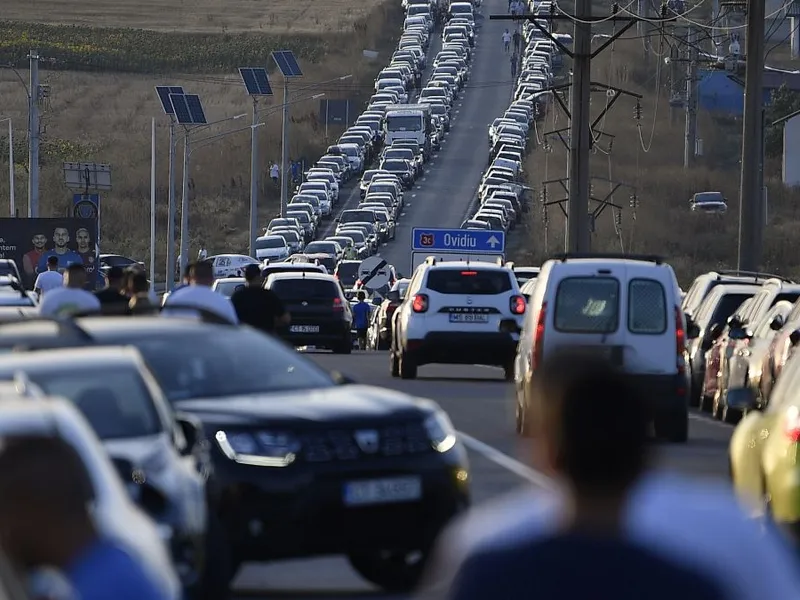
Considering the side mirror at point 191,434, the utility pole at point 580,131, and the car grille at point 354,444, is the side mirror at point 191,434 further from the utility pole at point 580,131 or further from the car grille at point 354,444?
the utility pole at point 580,131

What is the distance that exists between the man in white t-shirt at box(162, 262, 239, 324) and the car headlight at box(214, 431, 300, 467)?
17.0ft

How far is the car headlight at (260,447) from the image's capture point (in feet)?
36.0

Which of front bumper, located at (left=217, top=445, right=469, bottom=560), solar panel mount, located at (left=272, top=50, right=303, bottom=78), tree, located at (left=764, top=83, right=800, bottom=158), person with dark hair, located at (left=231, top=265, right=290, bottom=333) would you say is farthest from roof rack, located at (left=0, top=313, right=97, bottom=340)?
tree, located at (left=764, top=83, right=800, bottom=158)

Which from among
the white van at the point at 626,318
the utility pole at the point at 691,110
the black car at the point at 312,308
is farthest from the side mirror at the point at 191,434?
the utility pole at the point at 691,110

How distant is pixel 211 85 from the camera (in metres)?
146

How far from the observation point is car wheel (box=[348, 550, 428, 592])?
11367mm

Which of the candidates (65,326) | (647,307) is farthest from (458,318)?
(65,326)

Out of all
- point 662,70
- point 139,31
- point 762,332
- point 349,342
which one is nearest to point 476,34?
point 662,70

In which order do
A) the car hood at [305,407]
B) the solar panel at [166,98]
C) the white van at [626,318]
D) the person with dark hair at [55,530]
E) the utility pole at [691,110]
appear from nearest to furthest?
the person with dark hair at [55,530]
the car hood at [305,407]
the white van at [626,318]
the solar panel at [166,98]
the utility pole at [691,110]

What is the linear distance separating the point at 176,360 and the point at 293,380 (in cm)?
64

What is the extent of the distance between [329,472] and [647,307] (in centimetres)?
1037

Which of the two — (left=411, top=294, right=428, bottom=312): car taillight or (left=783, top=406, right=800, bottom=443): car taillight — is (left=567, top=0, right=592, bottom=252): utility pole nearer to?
(left=411, top=294, right=428, bottom=312): car taillight

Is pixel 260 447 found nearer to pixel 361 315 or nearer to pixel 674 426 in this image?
pixel 674 426

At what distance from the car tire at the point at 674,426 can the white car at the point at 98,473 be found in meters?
15.0
